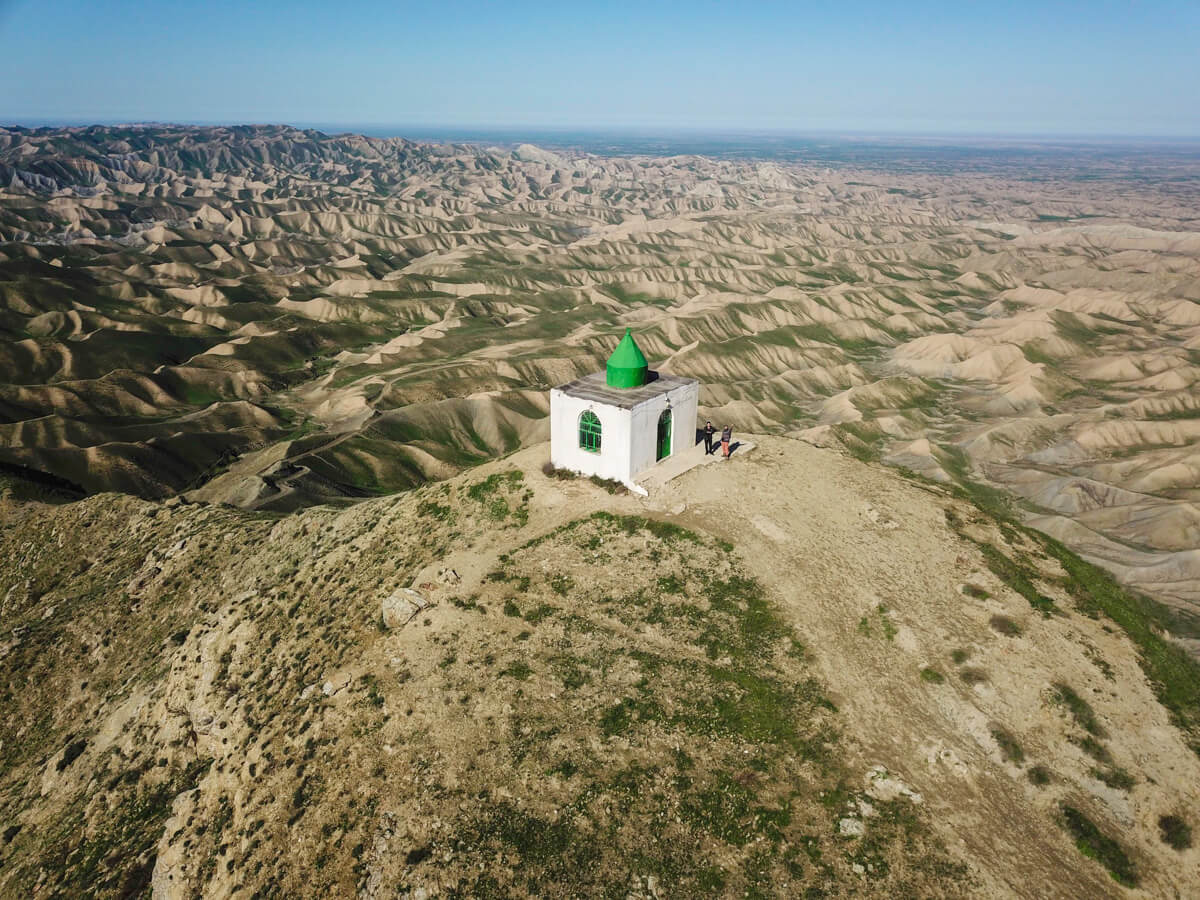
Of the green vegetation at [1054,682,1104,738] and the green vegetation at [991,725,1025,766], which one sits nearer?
the green vegetation at [991,725,1025,766]

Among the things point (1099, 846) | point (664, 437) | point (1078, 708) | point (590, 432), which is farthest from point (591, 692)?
point (1078, 708)

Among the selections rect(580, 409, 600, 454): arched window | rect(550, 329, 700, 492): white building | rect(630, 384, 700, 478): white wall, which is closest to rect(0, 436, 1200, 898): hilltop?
rect(550, 329, 700, 492): white building

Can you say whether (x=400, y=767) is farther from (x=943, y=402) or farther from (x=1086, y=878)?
(x=943, y=402)

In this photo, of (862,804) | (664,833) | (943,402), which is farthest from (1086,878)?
(943,402)

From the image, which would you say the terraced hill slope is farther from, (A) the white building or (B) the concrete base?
(B) the concrete base

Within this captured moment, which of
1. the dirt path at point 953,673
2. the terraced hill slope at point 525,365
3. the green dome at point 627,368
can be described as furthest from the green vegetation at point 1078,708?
the terraced hill slope at point 525,365

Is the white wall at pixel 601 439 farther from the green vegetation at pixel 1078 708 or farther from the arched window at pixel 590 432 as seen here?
the green vegetation at pixel 1078 708

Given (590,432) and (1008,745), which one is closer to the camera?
(1008,745)

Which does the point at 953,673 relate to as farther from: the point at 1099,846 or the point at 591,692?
the point at 591,692
